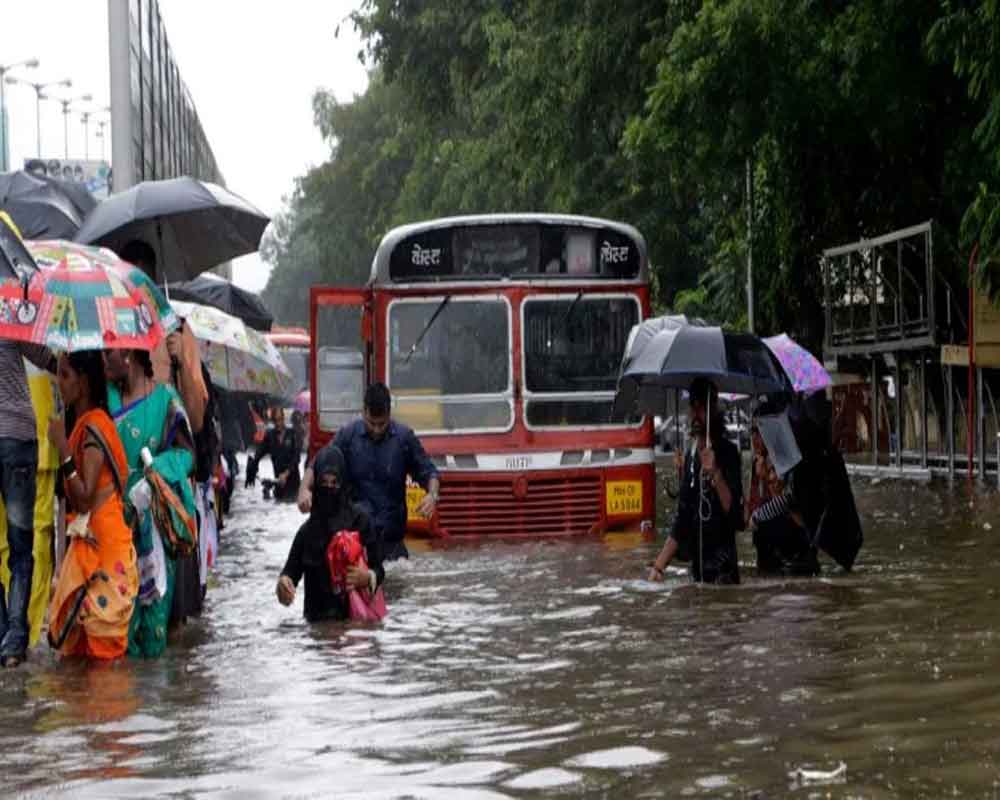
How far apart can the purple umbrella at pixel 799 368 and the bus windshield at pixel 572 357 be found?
10.4 ft

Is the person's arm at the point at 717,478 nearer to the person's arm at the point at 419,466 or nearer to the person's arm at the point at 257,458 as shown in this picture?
the person's arm at the point at 419,466

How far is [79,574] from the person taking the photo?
1116 centimetres

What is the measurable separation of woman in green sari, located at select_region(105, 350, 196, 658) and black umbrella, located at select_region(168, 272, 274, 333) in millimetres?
9629

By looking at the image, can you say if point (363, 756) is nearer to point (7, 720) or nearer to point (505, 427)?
point (7, 720)

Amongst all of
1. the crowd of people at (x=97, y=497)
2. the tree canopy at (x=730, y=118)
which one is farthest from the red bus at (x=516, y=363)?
the crowd of people at (x=97, y=497)

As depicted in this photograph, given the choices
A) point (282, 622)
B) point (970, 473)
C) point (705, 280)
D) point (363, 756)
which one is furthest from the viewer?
point (705, 280)

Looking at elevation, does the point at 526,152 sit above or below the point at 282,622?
above

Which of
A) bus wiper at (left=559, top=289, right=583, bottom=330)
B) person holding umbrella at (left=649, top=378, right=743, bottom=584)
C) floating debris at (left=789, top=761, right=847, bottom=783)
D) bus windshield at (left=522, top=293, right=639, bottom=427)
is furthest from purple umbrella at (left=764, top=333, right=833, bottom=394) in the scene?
floating debris at (left=789, top=761, right=847, bottom=783)

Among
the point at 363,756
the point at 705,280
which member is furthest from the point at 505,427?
the point at 705,280

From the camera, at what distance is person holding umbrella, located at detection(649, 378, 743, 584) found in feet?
46.4

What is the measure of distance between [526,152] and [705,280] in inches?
364

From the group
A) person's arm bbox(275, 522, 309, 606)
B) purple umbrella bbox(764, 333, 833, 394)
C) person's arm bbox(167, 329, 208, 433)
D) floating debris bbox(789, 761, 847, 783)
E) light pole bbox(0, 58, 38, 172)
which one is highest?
light pole bbox(0, 58, 38, 172)

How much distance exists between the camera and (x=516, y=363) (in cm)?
2000

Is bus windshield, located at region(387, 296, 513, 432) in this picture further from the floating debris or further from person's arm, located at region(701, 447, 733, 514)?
the floating debris
